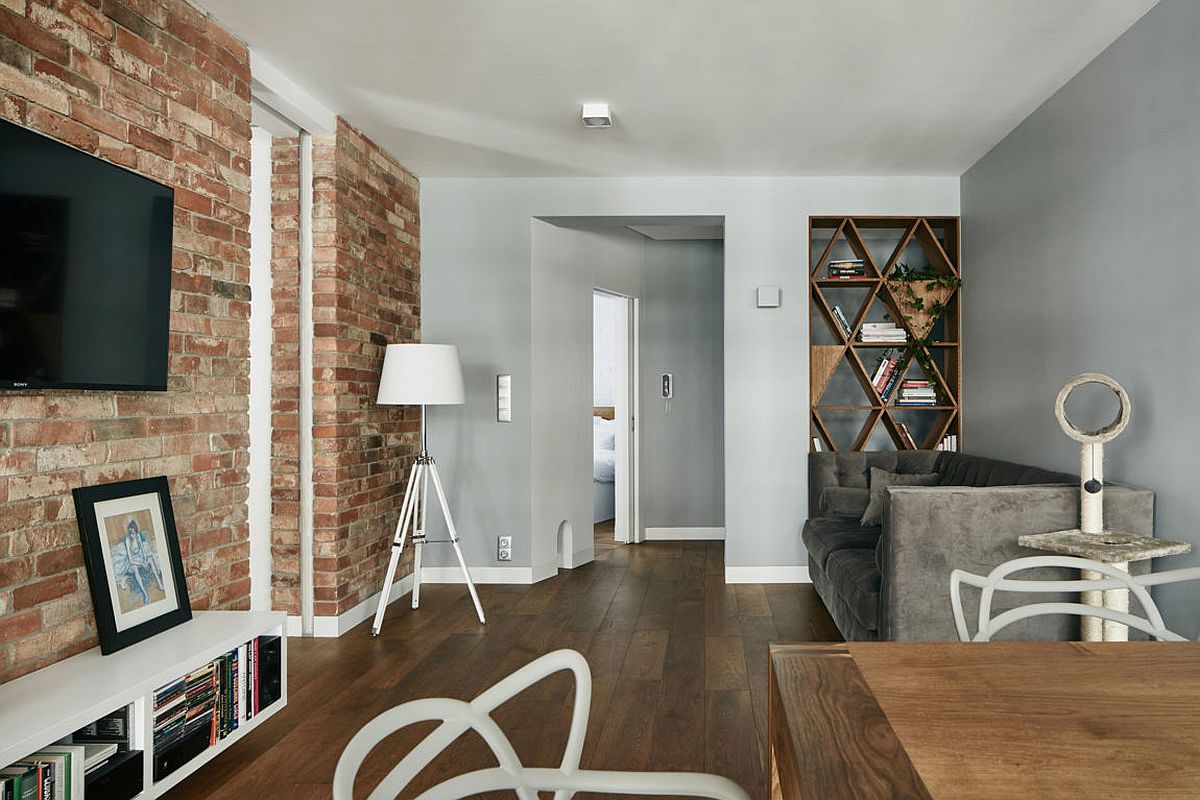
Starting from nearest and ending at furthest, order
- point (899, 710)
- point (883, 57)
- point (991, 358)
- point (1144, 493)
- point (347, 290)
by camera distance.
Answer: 1. point (899, 710)
2. point (1144, 493)
3. point (883, 57)
4. point (347, 290)
5. point (991, 358)

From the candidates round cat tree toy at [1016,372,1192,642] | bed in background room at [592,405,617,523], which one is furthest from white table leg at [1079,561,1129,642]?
bed in background room at [592,405,617,523]

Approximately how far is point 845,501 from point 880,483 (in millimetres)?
242

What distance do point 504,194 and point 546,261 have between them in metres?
0.52

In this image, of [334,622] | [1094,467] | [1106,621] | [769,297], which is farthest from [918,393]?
[334,622]

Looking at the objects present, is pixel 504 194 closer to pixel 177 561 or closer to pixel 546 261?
pixel 546 261

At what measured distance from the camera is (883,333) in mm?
5598

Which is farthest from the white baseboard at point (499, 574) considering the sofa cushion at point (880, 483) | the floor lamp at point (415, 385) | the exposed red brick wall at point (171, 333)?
the exposed red brick wall at point (171, 333)

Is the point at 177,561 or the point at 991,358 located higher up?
the point at 991,358

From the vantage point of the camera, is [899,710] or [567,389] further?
[567,389]

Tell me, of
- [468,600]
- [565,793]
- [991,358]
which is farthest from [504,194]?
[565,793]

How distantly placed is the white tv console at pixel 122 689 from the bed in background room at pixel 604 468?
224 inches

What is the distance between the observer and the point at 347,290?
14.8ft

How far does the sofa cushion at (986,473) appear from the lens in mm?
3758

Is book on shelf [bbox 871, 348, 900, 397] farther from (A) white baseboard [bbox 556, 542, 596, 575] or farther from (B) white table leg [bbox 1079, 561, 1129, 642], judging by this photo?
(B) white table leg [bbox 1079, 561, 1129, 642]
